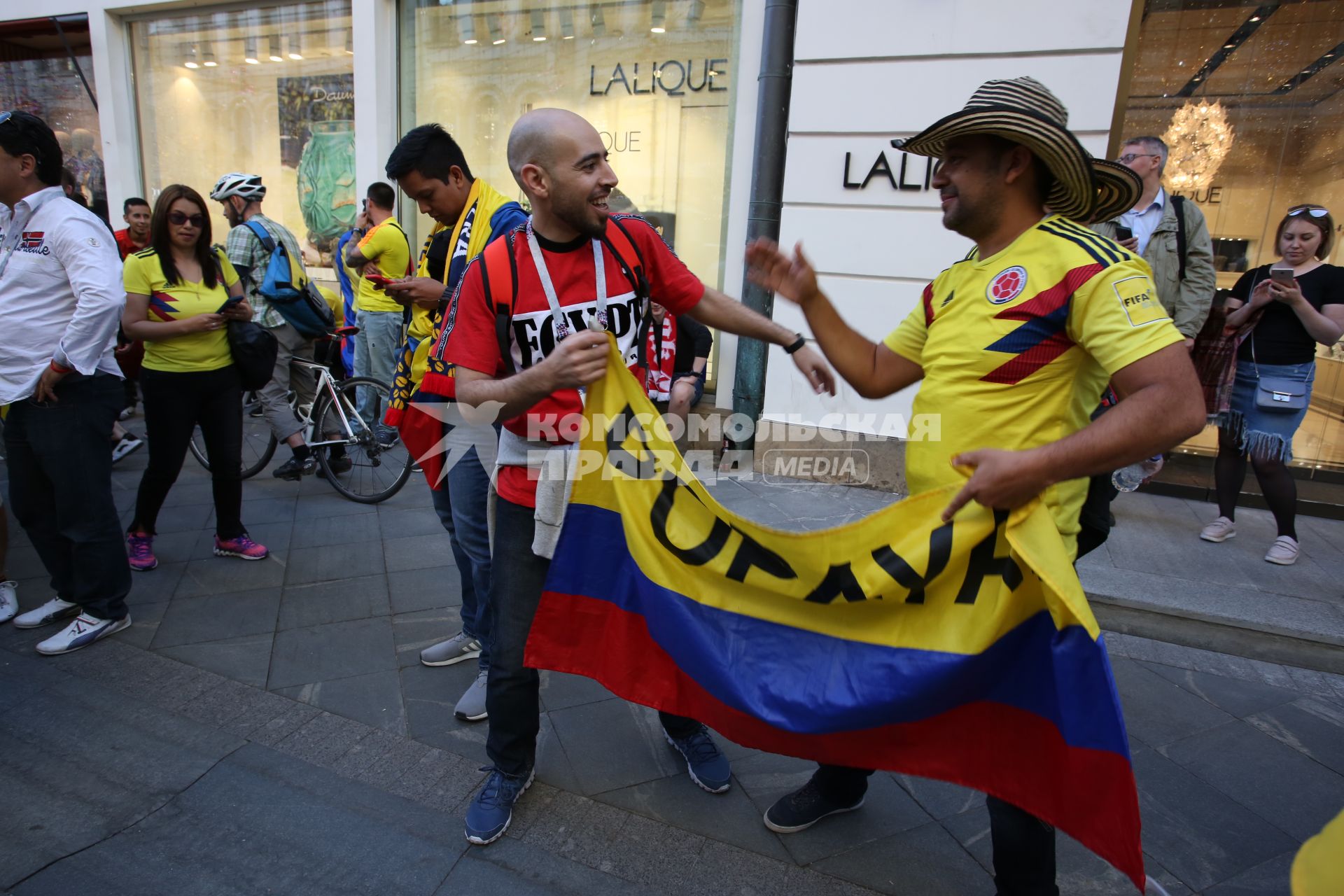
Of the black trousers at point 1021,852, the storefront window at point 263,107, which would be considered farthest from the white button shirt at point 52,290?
the storefront window at point 263,107

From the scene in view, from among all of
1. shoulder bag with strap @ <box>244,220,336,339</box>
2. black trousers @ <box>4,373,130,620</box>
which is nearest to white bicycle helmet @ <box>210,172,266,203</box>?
shoulder bag with strap @ <box>244,220,336,339</box>

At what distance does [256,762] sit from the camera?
2838mm

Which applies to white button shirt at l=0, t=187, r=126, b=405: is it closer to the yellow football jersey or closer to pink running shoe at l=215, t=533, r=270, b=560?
pink running shoe at l=215, t=533, r=270, b=560

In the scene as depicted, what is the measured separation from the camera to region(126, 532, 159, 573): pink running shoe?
4.41m

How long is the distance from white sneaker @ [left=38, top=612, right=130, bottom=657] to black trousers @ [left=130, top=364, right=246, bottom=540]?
0.88 metres

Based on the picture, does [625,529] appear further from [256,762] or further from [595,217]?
[256,762]

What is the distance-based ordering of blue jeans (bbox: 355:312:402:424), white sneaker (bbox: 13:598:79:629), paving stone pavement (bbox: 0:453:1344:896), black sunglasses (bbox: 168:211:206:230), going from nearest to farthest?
paving stone pavement (bbox: 0:453:1344:896), white sneaker (bbox: 13:598:79:629), black sunglasses (bbox: 168:211:206:230), blue jeans (bbox: 355:312:402:424)

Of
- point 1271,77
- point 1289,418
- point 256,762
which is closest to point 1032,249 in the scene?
point 256,762

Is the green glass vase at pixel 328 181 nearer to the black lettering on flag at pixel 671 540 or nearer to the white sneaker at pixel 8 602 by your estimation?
the white sneaker at pixel 8 602

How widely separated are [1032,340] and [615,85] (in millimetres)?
6819

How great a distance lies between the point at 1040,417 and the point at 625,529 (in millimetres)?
1133

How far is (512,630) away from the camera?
247 centimetres

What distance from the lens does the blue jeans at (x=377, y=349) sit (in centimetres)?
640

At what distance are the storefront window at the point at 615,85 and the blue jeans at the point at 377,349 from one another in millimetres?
2073
